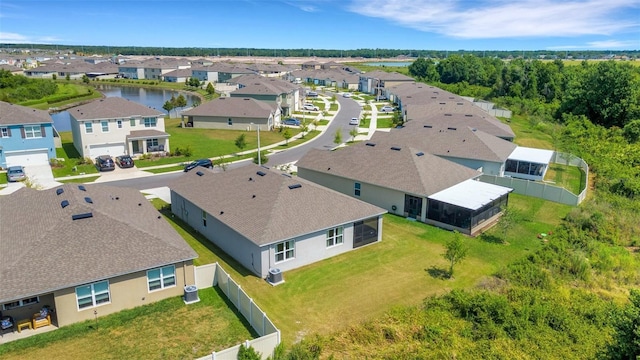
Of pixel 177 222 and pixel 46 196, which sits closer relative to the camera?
pixel 46 196

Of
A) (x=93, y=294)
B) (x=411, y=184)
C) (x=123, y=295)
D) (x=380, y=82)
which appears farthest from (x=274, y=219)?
(x=380, y=82)

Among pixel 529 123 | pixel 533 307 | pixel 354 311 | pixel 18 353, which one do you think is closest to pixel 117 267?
pixel 18 353

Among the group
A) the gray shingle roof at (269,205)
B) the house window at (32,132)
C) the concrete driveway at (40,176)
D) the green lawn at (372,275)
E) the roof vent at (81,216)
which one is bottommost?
the green lawn at (372,275)

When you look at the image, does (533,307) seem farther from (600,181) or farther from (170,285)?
(600,181)

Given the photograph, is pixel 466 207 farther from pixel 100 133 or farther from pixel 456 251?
pixel 100 133

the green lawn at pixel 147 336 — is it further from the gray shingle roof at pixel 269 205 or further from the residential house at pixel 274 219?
the gray shingle roof at pixel 269 205

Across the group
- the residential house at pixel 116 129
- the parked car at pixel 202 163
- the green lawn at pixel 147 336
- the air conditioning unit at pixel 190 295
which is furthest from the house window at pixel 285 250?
the residential house at pixel 116 129

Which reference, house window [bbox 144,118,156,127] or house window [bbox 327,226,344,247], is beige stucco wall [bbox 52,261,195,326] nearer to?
house window [bbox 327,226,344,247]
